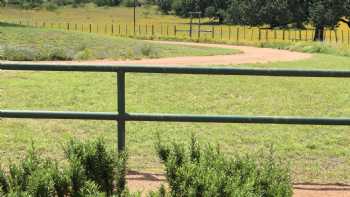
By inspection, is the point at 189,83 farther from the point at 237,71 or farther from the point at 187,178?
the point at 187,178

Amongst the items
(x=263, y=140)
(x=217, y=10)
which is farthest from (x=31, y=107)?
(x=217, y=10)

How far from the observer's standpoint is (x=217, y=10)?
121 metres

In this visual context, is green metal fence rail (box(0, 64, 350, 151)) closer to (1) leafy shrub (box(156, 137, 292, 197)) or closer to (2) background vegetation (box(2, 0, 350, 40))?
(1) leafy shrub (box(156, 137, 292, 197))

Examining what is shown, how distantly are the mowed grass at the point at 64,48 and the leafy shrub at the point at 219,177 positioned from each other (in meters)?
20.8

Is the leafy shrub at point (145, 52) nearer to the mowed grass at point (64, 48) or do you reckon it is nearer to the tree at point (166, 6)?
the mowed grass at point (64, 48)

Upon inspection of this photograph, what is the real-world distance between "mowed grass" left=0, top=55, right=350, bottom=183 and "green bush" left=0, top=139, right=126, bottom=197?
233 centimetres

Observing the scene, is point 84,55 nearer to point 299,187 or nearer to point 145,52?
point 145,52

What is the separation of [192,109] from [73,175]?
820 cm

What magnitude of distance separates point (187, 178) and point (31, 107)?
338 inches

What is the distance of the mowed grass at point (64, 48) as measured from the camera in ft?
86.4

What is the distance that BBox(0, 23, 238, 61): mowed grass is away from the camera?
2635cm

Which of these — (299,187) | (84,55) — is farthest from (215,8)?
(299,187)

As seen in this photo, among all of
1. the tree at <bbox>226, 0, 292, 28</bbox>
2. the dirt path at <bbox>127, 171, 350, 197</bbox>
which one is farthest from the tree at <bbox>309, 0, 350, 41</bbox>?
the dirt path at <bbox>127, 171, 350, 197</bbox>

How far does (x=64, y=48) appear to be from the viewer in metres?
29.0
